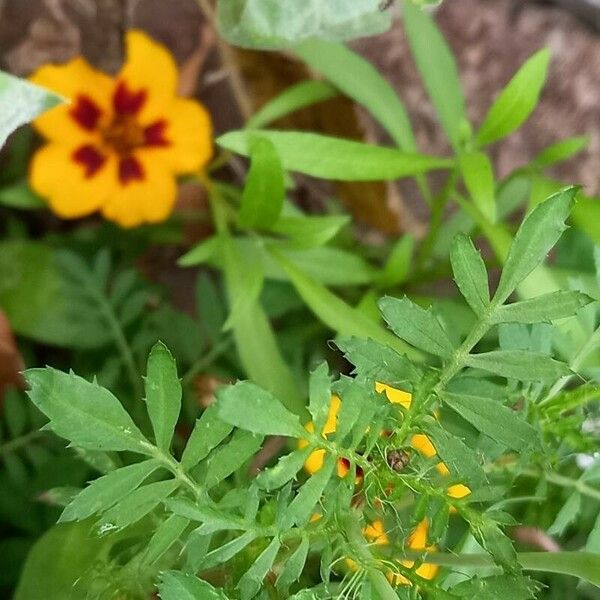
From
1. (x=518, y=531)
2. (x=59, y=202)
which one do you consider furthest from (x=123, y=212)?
(x=518, y=531)

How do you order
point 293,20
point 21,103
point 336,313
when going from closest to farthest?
1. point 21,103
2. point 293,20
3. point 336,313

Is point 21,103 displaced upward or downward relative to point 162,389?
upward

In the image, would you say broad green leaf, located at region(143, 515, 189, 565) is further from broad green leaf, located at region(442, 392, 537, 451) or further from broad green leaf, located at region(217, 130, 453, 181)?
broad green leaf, located at region(217, 130, 453, 181)

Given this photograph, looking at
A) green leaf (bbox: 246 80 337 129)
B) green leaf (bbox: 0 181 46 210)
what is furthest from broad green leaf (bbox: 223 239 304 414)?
green leaf (bbox: 0 181 46 210)

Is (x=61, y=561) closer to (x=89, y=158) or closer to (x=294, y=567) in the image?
(x=294, y=567)

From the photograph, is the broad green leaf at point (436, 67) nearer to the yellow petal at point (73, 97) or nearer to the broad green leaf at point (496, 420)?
the yellow petal at point (73, 97)

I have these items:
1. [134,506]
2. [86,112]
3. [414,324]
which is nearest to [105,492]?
[134,506]
